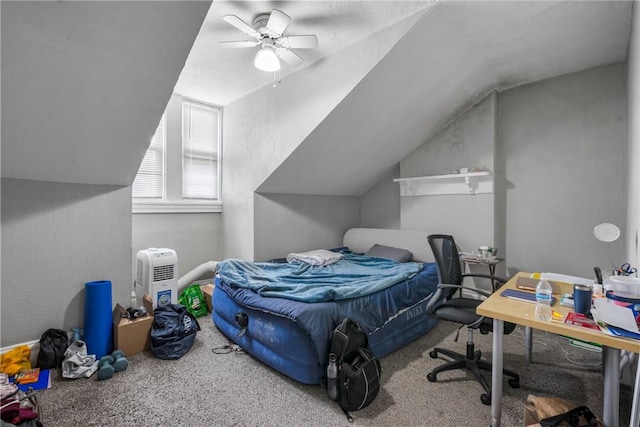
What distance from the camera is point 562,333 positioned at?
1.33m

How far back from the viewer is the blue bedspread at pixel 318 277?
2352mm

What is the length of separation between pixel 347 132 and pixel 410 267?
1689mm

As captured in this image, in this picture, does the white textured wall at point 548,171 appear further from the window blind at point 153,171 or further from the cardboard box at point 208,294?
the window blind at point 153,171

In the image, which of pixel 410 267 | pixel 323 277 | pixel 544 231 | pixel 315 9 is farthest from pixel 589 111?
pixel 323 277

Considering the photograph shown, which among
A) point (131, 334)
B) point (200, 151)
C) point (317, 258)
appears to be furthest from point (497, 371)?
point (200, 151)

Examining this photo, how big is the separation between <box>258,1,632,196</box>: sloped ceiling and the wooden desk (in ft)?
7.31

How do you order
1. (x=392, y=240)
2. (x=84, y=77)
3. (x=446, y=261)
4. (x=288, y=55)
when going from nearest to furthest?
(x=84, y=77) < (x=446, y=261) < (x=288, y=55) < (x=392, y=240)

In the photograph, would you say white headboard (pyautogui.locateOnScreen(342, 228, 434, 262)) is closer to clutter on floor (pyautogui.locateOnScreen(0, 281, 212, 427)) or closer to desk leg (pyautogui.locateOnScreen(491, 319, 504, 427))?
desk leg (pyautogui.locateOnScreen(491, 319, 504, 427))

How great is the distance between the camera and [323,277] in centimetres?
294

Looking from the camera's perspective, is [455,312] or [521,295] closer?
[521,295]

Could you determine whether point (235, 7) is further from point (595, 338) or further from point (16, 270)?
point (595, 338)

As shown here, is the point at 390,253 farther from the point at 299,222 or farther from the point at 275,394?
the point at 275,394

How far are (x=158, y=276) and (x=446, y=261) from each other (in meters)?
2.67

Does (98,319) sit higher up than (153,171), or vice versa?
(153,171)
